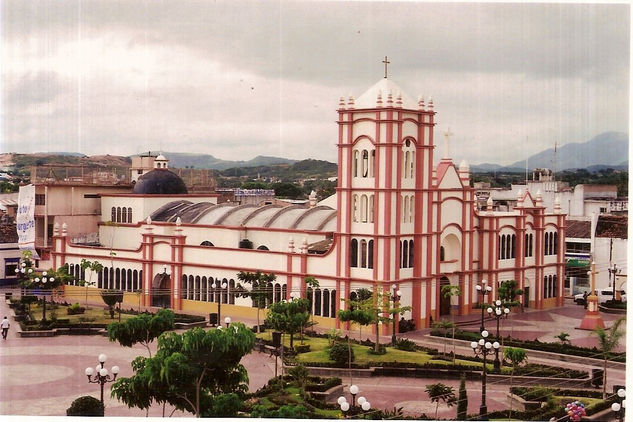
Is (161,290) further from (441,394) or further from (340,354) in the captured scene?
(441,394)

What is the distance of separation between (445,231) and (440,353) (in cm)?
723

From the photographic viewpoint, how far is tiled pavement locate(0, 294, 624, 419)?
77.6 ft

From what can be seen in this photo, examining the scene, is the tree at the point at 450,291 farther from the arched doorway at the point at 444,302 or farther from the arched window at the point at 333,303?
the arched window at the point at 333,303

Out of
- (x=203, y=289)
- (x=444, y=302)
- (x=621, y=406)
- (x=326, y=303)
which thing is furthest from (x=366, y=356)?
(x=203, y=289)

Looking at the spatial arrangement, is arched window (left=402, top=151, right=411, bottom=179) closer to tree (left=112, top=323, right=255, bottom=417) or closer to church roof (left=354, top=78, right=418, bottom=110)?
church roof (left=354, top=78, right=418, bottom=110)

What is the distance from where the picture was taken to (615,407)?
2108cm

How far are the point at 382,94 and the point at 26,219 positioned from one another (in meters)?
18.0

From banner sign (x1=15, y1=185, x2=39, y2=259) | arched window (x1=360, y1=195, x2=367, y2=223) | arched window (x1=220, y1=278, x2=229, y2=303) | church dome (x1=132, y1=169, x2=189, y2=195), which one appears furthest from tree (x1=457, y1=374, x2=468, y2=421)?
banner sign (x1=15, y1=185, x2=39, y2=259)

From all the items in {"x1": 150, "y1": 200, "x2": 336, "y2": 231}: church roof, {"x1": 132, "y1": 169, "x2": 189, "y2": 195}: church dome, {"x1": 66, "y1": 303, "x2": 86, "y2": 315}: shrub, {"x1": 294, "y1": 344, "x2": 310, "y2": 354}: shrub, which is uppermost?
{"x1": 132, "y1": 169, "x2": 189, "y2": 195}: church dome

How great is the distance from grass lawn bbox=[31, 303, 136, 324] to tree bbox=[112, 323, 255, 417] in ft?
42.5

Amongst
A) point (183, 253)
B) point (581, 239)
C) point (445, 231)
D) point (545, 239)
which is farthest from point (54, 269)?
point (581, 239)

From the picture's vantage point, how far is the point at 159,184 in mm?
43250

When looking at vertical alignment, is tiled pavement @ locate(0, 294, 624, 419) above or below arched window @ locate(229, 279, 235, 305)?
below

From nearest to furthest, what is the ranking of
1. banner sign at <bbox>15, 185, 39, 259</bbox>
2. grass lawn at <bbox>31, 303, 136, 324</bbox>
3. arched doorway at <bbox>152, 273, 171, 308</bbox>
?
grass lawn at <bbox>31, 303, 136, 324</bbox>, arched doorway at <bbox>152, 273, 171, 308</bbox>, banner sign at <bbox>15, 185, 39, 259</bbox>
